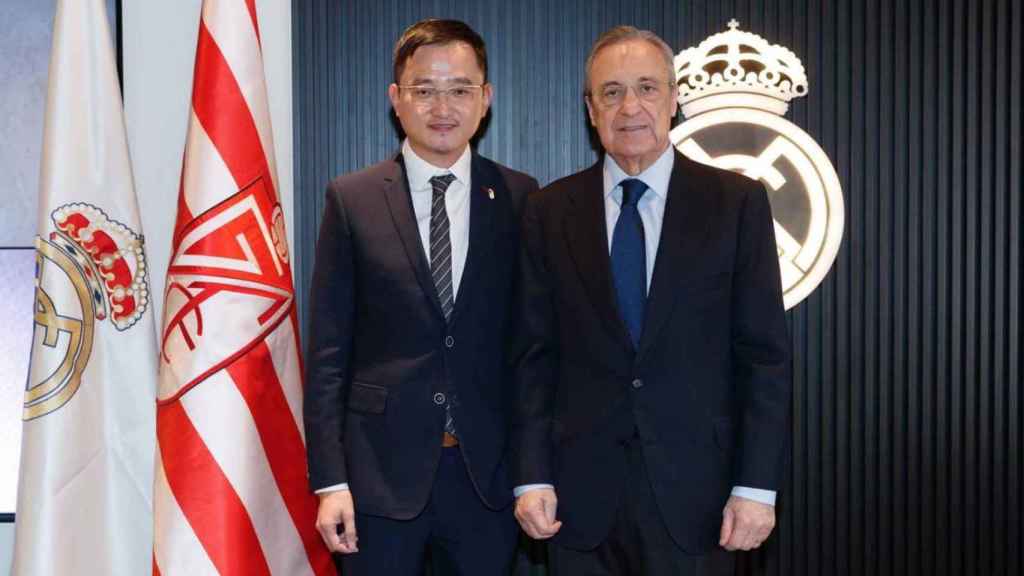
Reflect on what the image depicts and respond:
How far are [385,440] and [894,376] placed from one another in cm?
158

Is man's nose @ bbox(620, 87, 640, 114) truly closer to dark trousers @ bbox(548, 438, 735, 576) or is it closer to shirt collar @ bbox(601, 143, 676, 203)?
shirt collar @ bbox(601, 143, 676, 203)

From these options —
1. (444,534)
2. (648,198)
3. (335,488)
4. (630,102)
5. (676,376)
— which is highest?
(630,102)

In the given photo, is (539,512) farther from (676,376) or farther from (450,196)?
(450,196)

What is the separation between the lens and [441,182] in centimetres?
211

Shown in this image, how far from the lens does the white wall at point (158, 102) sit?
2.75 m

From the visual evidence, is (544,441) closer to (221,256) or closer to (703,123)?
(221,256)

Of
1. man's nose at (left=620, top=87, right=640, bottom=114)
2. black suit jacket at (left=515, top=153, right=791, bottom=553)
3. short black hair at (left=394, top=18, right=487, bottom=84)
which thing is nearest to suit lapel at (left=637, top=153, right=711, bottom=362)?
black suit jacket at (left=515, top=153, right=791, bottom=553)

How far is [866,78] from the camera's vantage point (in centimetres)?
277

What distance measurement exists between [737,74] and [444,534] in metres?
1.54

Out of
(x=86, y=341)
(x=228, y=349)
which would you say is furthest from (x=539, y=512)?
(x=86, y=341)

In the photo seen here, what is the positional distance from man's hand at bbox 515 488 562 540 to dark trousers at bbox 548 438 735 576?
0.08 m

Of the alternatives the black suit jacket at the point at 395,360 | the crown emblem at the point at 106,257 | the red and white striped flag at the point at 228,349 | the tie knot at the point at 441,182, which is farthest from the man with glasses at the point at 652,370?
the crown emblem at the point at 106,257

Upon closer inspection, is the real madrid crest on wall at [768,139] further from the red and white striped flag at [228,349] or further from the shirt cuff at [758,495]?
the red and white striped flag at [228,349]

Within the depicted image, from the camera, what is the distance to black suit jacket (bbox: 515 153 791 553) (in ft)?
6.09
